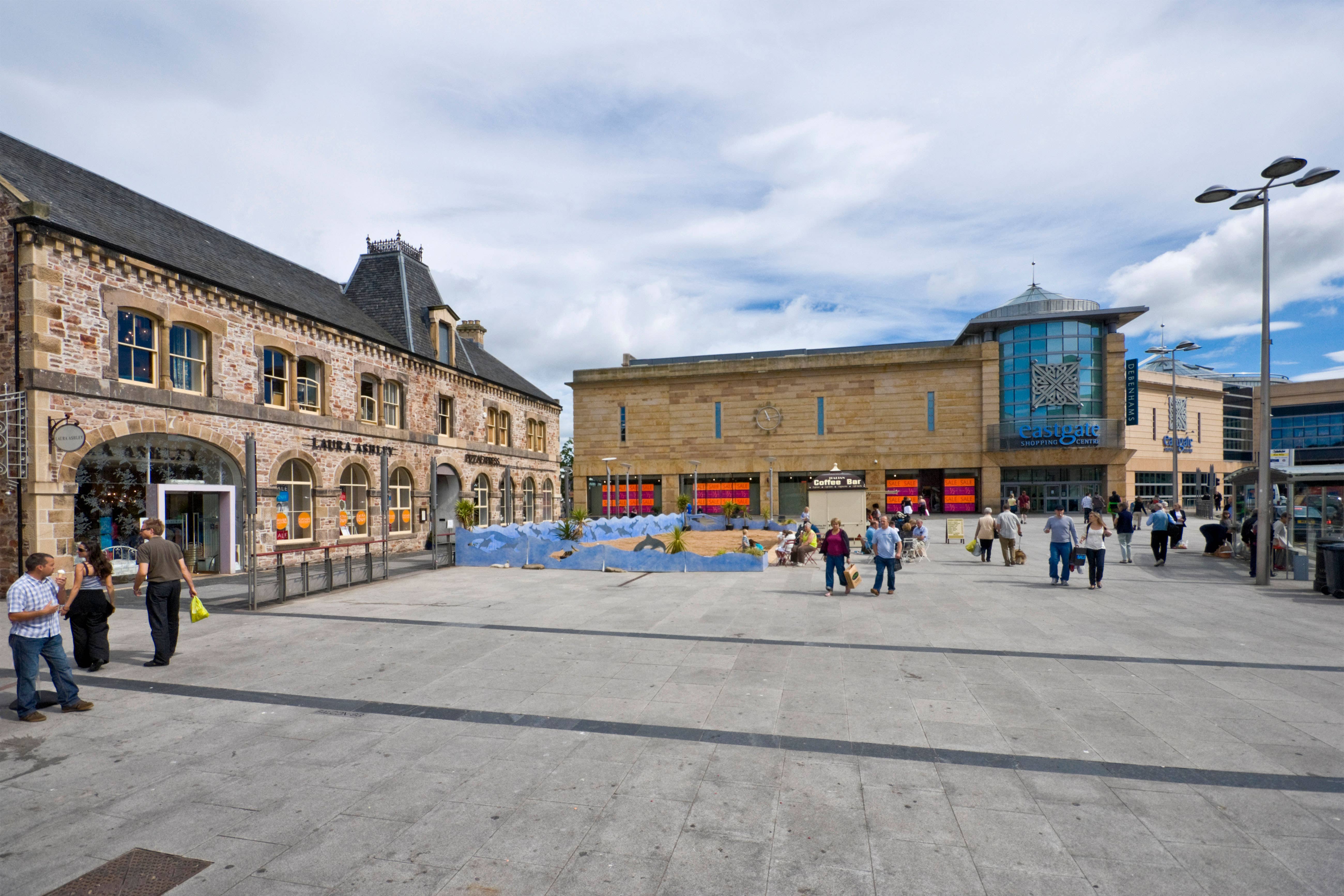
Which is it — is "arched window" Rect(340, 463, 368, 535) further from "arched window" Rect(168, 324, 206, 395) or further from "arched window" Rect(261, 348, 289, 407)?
"arched window" Rect(168, 324, 206, 395)

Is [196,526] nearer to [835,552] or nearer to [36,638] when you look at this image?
[36,638]

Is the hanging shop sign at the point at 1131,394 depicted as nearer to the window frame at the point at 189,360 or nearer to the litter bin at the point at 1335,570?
the litter bin at the point at 1335,570

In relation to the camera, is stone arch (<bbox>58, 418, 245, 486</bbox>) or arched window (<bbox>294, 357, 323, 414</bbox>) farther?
arched window (<bbox>294, 357, 323, 414</bbox>)

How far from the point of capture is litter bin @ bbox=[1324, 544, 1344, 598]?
12734 mm

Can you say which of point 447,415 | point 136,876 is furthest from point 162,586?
point 447,415

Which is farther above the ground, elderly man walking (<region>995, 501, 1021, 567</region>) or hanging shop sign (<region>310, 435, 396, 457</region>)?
hanging shop sign (<region>310, 435, 396, 457</region>)

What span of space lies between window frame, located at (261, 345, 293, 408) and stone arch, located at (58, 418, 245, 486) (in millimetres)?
1728

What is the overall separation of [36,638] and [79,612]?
184cm

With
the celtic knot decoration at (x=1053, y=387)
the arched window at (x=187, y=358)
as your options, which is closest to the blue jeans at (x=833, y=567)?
the arched window at (x=187, y=358)

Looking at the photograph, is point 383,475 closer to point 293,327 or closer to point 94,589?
point 293,327

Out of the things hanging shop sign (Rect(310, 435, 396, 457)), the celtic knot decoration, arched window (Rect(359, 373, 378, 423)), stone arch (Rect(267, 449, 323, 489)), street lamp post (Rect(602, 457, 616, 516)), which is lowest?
street lamp post (Rect(602, 457, 616, 516))

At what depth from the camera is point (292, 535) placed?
63.5 feet

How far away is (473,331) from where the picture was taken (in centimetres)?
3662

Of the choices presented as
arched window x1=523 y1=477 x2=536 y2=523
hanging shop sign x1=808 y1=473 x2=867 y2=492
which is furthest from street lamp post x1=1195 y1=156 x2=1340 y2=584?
arched window x1=523 y1=477 x2=536 y2=523
